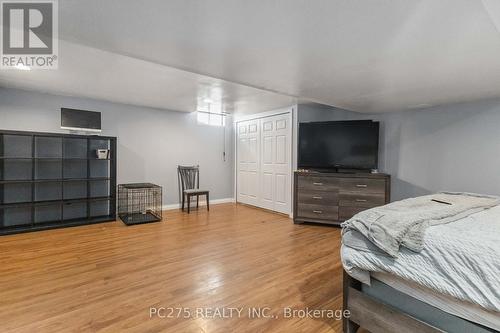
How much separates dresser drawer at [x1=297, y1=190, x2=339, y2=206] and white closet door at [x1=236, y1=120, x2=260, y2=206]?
1.50 m

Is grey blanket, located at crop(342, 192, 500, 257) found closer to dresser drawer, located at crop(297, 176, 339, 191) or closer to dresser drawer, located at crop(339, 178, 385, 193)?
dresser drawer, located at crop(339, 178, 385, 193)

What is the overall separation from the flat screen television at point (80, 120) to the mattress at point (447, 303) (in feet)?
15.2

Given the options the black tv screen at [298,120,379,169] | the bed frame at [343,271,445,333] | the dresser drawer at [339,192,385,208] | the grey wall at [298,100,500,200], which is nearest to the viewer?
the bed frame at [343,271,445,333]

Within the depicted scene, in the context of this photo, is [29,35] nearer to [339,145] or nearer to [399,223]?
[399,223]

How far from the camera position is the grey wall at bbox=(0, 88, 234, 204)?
3.86 m

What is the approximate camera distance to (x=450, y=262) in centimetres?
122

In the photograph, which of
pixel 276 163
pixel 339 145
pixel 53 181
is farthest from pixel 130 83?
pixel 339 145

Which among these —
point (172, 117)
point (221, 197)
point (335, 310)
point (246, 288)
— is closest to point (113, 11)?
point (246, 288)

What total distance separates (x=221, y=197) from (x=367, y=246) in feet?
16.0

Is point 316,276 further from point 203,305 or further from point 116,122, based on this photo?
point 116,122

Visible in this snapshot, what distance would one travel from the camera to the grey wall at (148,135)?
3863 millimetres

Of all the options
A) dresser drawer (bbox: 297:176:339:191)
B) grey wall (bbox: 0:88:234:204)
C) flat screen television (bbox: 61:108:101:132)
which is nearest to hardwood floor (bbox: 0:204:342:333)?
dresser drawer (bbox: 297:176:339:191)

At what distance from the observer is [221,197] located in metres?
6.13

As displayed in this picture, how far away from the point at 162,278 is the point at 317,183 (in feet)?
9.25
